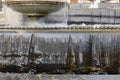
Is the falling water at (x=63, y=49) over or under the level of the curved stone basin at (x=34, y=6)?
under

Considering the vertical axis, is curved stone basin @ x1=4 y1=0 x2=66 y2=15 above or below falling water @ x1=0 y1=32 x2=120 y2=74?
above

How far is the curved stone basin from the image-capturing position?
10.4 metres

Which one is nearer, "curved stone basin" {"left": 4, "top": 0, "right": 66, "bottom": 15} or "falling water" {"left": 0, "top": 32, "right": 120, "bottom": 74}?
"falling water" {"left": 0, "top": 32, "right": 120, "bottom": 74}

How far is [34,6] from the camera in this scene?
1045 centimetres

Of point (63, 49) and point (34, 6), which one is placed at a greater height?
point (34, 6)

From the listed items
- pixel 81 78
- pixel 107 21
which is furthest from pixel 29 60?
pixel 107 21

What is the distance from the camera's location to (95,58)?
26.5 feet

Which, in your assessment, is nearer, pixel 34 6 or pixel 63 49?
pixel 63 49

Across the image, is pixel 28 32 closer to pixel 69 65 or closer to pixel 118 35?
pixel 69 65

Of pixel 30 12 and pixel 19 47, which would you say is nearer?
pixel 19 47

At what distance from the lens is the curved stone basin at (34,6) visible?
34.2 ft

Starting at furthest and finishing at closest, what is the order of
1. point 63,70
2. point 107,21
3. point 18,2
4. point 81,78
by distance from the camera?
1. point 107,21
2. point 18,2
3. point 63,70
4. point 81,78

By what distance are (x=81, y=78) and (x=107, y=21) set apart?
8643mm

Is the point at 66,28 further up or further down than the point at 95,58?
further up
